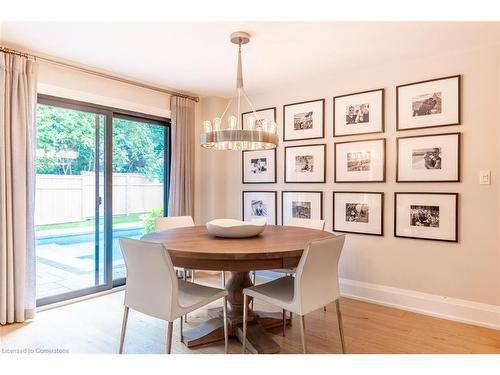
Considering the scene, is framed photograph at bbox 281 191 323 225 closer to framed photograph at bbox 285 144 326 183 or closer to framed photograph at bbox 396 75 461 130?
framed photograph at bbox 285 144 326 183

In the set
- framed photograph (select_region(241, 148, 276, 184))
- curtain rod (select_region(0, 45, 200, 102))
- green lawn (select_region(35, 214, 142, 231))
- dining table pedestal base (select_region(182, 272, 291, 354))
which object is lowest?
dining table pedestal base (select_region(182, 272, 291, 354))

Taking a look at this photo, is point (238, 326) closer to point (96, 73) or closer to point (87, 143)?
point (87, 143)

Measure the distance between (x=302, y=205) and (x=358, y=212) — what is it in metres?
0.65

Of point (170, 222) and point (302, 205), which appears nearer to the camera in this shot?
point (170, 222)

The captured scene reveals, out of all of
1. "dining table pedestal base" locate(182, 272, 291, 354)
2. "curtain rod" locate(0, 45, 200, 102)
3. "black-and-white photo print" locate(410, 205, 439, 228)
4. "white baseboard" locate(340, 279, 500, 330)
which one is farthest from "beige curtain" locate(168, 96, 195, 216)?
"black-and-white photo print" locate(410, 205, 439, 228)

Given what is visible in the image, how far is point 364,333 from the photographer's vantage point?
2.57m

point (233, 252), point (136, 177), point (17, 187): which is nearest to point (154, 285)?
point (233, 252)

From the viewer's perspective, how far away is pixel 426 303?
2959mm

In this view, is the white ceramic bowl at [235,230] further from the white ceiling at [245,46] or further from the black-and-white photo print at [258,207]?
the black-and-white photo print at [258,207]

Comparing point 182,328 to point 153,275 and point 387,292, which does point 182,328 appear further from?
point 387,292

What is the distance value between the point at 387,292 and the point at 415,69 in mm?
2074

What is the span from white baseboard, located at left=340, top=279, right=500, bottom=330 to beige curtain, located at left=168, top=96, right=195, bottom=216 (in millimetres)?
2022

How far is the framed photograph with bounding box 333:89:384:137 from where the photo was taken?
3.22 meters

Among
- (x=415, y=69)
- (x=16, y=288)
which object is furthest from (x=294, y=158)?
(x=16, y=288)
